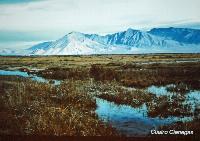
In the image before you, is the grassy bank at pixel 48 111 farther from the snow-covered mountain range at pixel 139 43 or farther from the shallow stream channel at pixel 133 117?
the snow-covered mountain range at pixel 139 43

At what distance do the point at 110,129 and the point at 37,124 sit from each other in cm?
181

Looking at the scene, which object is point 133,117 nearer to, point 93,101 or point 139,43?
point 93,101

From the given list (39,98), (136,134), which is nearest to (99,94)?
(39,98)

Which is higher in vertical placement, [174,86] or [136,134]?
[174,86]

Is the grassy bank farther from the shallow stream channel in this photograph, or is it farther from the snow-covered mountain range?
the snow-covered mountain range

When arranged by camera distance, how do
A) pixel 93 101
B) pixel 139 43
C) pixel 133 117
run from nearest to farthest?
pixel 133 117 → pixel 93 101 → pixel 139 43

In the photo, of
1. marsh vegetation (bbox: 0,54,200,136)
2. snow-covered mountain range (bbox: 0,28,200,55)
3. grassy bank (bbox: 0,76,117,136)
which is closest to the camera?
grassy bank (bbox: 0,76,117,136)

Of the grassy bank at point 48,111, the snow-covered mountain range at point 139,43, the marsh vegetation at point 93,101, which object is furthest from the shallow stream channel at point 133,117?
the snow-covered mountain range at point 139,43

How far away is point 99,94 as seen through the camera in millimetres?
9367

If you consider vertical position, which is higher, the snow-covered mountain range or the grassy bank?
the snow-covered mountain range


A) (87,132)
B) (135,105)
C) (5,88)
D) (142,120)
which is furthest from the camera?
(5,88)

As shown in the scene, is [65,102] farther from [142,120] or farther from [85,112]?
[142,120]

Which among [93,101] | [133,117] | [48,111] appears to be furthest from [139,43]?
[48,111]

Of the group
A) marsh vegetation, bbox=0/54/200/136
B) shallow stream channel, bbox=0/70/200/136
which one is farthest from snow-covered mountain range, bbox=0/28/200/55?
shallow stream channel, bbox=0/70/200/136
